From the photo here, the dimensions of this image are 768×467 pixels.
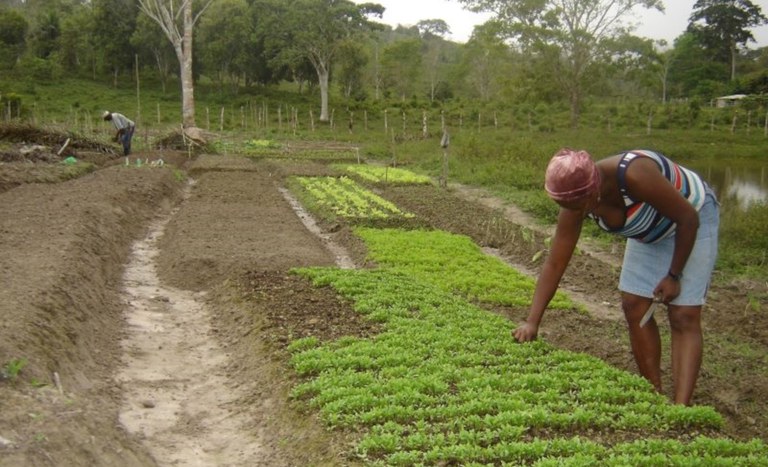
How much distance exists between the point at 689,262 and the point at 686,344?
2.03 ft

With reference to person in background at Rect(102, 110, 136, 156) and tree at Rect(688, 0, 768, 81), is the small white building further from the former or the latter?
person in background at Rect(102, 110, 136, 156)

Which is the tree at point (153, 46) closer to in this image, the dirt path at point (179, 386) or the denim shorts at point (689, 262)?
the dirt path at point (179, 386)

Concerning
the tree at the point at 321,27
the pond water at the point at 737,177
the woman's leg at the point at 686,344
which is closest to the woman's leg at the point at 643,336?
the woman's leg at the point at 686,344

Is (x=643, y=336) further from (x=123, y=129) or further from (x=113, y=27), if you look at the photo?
(x=113, y=27)

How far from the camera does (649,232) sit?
17.1ft

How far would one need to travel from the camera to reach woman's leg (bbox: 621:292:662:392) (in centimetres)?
557

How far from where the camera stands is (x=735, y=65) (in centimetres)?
6141

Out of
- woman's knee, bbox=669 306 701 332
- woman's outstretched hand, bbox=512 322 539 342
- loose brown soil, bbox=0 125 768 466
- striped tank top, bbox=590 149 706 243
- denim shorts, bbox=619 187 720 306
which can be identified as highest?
striped tank top, bbox=590 149 706 243

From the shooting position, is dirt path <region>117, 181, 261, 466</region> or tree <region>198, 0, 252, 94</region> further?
tree <region>198, 0, 252, 94</region>

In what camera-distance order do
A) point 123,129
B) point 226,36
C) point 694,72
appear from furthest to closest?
point 694,72 → point 226,36 → point 123,129

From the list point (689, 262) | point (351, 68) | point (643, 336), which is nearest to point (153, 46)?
point (351, 68)

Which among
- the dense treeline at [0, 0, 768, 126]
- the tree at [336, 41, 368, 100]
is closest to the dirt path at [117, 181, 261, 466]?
the dense treeline at [0, 0, 768, 126]

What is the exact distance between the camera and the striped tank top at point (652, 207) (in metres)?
4.98

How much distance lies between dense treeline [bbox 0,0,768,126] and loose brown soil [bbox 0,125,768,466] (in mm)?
26257
